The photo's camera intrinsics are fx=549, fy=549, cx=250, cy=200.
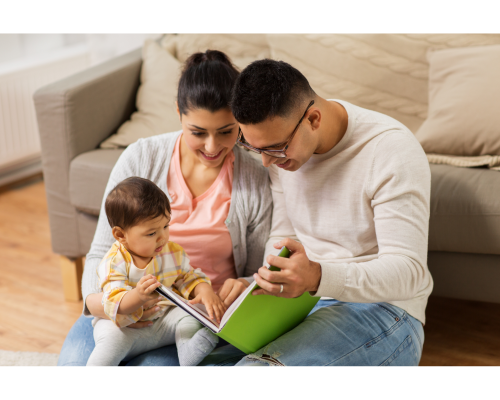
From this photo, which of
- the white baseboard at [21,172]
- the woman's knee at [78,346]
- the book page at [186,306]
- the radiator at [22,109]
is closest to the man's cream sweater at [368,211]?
the book page at [186,306]

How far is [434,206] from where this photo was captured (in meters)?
1.57

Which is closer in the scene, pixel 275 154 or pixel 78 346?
pixel 275 154

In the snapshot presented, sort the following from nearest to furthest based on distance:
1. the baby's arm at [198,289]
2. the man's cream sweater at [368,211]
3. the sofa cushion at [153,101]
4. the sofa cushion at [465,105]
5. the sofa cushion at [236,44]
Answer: the man's cream sweater at [368,211], the baby's arm at [198,289], the sofa cushion at [465,105], the sofa cushion at [153,101], the sofa cushion at [236,44]

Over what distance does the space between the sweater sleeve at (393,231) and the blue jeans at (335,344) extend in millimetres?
98

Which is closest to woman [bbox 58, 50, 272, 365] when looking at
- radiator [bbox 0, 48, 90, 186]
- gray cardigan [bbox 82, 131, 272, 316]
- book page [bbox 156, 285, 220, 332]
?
gray cardigan [bbox 82, 131, 272, 316]

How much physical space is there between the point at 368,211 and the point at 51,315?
1.28 m

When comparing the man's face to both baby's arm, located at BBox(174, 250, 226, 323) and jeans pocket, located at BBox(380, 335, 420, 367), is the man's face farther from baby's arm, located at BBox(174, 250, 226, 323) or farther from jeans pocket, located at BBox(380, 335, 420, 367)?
jeans pocket, located at BBox(380, 335, 420, 367)

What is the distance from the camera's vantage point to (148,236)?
1.20 metres

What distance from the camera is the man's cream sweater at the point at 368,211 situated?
1103 mm

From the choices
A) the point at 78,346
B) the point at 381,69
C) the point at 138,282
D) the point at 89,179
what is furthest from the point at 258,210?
the point at 381,69

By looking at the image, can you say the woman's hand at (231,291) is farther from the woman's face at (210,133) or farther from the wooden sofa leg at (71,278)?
the wooden sofa leg at (71,278)

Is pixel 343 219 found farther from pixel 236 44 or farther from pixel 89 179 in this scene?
pixel 236 44

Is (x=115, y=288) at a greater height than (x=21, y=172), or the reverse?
(x=115, y=288)

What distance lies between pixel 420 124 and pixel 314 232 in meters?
0.83
